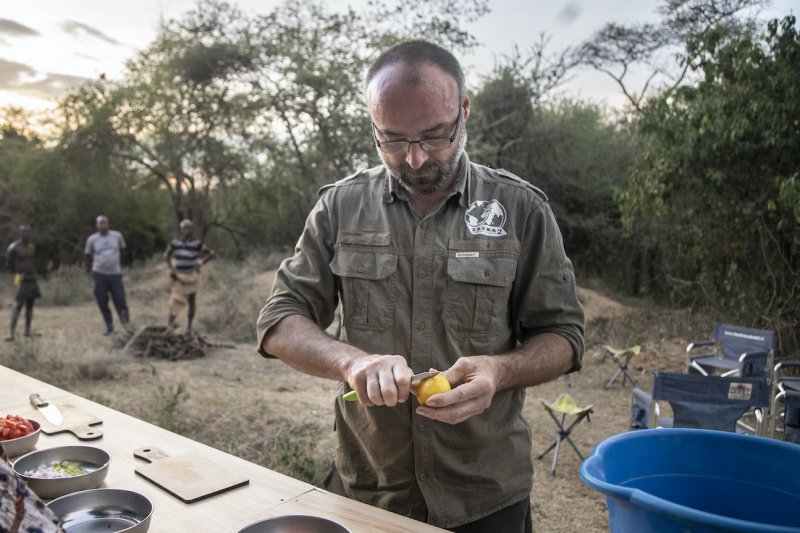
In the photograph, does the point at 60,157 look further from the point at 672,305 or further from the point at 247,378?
the point at 672,305

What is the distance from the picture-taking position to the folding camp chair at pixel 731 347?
5855 mm

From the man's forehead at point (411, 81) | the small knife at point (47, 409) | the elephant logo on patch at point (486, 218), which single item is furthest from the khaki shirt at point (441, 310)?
the small knife at point (47, 409)

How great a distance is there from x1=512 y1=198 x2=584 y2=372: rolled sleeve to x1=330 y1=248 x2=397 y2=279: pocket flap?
0.38 metres

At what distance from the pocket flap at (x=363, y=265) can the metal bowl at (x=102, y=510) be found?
0.78 m

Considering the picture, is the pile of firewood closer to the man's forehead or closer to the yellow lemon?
the man's forehead

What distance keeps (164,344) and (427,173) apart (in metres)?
7.67

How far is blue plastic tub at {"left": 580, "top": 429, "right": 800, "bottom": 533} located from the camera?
1125mm

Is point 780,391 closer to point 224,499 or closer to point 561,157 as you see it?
point 224,499

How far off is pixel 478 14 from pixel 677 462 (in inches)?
532

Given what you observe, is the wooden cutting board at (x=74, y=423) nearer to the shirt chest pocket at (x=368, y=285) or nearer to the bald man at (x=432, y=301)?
the bald man at (x=432, y=301)

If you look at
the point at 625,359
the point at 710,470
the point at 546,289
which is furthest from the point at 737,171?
the point at 710,470

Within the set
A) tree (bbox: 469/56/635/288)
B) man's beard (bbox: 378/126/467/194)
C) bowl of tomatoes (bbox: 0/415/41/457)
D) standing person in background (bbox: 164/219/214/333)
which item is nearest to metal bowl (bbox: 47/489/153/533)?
bowl of tomatoes (bbox: 0/415/41/457)

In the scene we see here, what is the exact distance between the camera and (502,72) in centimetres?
1323

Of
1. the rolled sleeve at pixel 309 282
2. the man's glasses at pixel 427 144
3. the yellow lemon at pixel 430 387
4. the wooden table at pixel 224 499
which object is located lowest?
the wooden table at pixel 224 499
